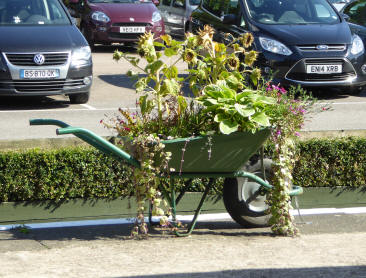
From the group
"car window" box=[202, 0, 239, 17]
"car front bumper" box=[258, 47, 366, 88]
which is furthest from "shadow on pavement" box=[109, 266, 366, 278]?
"car window" box=[202, 0, 239, 17]

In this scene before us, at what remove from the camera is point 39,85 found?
464 inches

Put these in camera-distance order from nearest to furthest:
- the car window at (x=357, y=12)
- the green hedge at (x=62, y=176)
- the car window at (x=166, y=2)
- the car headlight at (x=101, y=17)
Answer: the green hedge at (x=62, y=176)
the car window at (x=357, y=12)
the car headlight at (x=101, y=17)
the car window at (x=166, y=2)

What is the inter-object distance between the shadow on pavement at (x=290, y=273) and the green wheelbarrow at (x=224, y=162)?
95cm

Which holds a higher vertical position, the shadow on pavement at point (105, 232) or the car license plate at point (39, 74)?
the shadow on pavement at point (105, 232)

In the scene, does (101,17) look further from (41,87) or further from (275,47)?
(41,87)

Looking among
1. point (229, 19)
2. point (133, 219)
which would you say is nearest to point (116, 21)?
Result: point (229, 19)

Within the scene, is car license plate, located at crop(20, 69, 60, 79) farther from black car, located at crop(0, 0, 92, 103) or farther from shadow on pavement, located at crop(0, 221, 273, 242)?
shadow on pavement, located at crop(0, 221, 273, 242)

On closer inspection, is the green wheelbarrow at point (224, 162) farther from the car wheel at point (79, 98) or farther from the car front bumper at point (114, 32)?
the car front bumper at point (114, 32)

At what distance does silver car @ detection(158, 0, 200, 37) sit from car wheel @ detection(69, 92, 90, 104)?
32.5 feet

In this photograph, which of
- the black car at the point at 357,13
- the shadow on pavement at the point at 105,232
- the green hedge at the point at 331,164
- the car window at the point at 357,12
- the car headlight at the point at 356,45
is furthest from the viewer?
the car window at the point at 357,12

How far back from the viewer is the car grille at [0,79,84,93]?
38.1ft

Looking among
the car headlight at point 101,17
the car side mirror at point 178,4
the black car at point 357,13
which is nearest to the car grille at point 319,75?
the black car at point 357,13

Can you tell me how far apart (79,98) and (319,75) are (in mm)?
3732

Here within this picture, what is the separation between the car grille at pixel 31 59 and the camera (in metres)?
11.6
